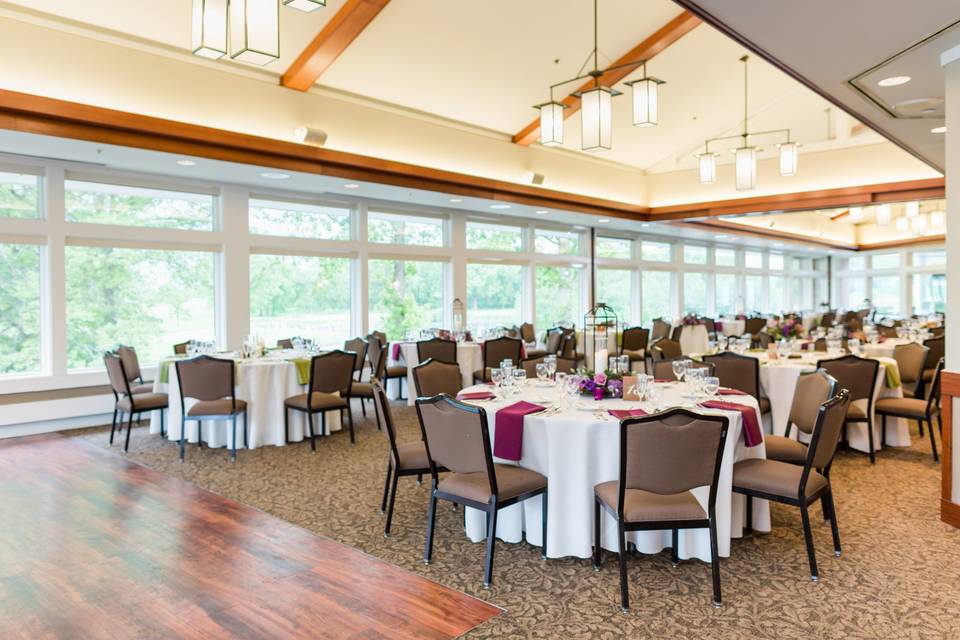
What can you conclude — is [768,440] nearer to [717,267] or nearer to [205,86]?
[205,86]

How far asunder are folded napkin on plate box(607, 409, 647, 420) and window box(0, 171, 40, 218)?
7032 millimetres

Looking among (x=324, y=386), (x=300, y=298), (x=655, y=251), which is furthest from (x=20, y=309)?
(x=655, y=251)

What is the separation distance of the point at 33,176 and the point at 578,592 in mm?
7456

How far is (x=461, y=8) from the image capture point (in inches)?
283

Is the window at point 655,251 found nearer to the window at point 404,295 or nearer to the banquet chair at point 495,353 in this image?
the window at point 404,295

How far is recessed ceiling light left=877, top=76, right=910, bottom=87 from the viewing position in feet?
15.7

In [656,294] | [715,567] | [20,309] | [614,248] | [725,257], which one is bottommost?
[715,567]

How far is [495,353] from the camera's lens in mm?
7734

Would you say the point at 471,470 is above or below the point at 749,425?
below

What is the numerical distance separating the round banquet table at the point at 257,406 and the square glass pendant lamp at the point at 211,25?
343cm

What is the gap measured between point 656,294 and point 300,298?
10164mm

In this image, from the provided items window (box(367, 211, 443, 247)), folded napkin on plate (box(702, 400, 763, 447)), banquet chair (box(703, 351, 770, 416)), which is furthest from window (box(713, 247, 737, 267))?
folded napkin on plate (box(702, 400, 763, 447))

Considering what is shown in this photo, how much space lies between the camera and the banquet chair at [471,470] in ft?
10.5

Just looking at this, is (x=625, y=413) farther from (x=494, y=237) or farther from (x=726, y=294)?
(x=726, y=294)
